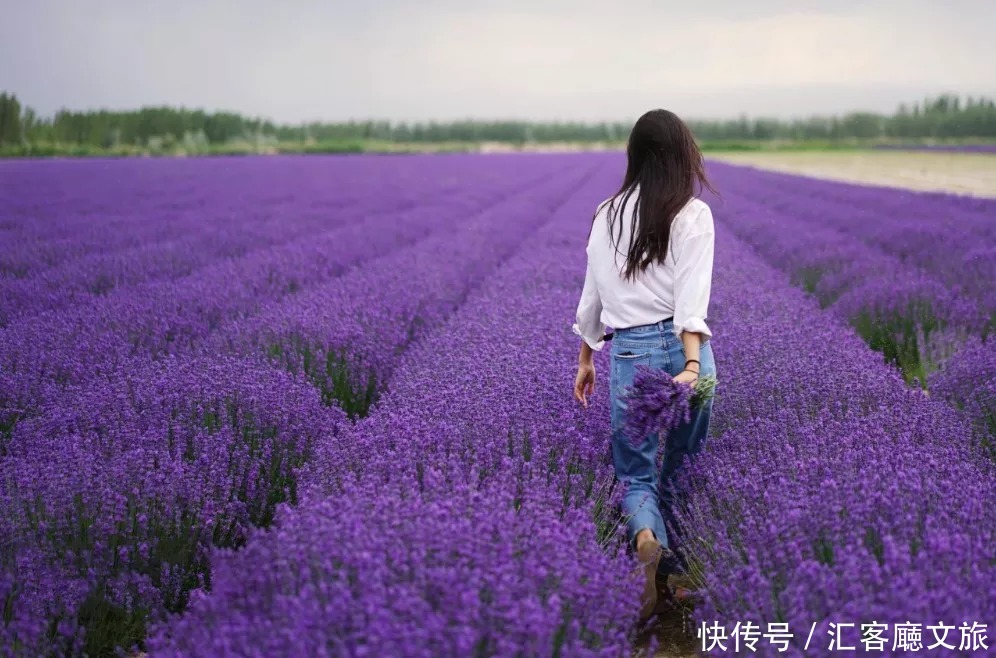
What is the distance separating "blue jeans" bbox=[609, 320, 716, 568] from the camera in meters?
2.52

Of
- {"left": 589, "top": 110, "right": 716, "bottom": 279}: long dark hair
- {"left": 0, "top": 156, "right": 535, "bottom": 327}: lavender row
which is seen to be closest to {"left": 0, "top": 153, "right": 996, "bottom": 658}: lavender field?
{"left": 0, "top": 156, "right": 535, "bottom": 327}: lavender row

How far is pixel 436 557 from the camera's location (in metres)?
1.68

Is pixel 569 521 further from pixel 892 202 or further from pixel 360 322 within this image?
pixel 892 202

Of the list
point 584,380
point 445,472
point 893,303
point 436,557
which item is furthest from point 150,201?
point 436,557

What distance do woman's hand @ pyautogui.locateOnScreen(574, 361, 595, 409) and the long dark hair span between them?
0.40 metres

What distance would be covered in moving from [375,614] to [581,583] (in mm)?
538

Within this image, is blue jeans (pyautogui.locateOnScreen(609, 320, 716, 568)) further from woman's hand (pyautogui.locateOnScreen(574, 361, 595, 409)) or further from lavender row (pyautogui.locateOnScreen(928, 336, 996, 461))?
lavender row (pyautogui.locateOnScreen(928, 336, 996, 461))

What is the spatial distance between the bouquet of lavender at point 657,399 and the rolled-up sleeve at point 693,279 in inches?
6.0

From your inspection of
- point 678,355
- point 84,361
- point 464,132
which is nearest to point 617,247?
point 678,355

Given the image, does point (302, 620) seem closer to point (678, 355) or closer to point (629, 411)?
point (629, 411)

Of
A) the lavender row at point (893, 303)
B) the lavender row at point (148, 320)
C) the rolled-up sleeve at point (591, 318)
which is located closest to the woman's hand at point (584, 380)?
the rolled-up sleeve at point (591, 318)

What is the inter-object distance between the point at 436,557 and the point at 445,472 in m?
0.70

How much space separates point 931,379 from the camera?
3.96 m

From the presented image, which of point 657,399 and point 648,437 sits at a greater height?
point 657,399
